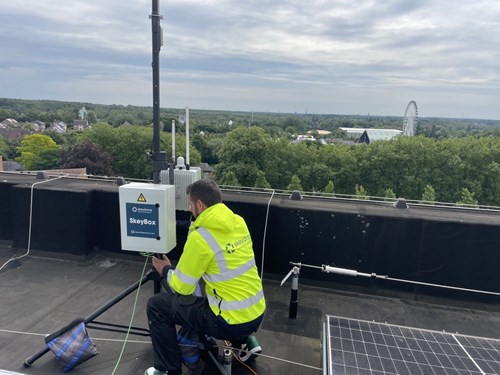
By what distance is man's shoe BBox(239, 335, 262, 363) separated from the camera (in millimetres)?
3242

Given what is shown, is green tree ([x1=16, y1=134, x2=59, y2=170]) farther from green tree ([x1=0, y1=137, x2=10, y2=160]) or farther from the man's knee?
the man's knee

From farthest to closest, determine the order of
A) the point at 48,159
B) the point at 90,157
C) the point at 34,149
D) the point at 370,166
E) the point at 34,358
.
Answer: the point at 34,149, the point at 48,159, the point at 90,157, the point at 370,166, the point at 34,358

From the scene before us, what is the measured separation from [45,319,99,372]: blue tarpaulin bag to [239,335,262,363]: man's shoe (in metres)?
1.31

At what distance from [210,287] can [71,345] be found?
1.42 metres

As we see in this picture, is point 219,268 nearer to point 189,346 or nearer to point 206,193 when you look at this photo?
point 206,193

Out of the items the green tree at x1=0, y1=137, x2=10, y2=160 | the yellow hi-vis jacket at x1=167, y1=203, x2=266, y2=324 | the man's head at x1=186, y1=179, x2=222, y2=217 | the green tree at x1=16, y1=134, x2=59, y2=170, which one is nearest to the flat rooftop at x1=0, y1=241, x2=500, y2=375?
the yellow hi-vis jacket at x1=167, y1=203, x2=266, y2=324

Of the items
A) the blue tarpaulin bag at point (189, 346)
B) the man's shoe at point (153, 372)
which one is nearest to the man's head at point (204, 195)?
the blue tarpaulin bag at point (189, 346)

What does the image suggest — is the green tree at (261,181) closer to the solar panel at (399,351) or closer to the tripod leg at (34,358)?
the solar panel at (399,351)

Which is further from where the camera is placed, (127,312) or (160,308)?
(127,312)

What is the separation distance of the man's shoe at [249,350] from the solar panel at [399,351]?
613mm

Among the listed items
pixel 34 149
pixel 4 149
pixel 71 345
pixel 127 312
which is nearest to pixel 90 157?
pixel 34 149

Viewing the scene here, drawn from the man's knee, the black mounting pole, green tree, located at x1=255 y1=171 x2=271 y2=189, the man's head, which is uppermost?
the black mounting pole

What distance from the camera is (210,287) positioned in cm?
278

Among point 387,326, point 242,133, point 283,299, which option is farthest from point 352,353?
point 242,133
